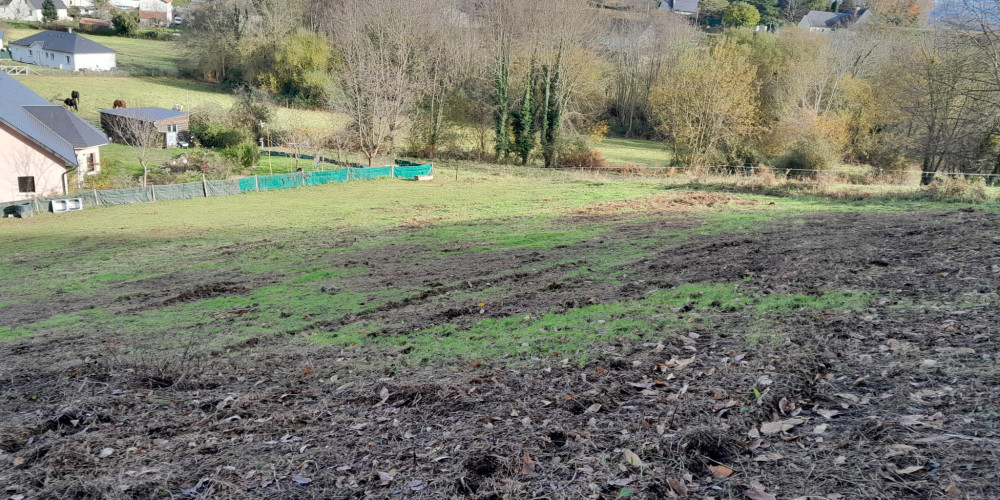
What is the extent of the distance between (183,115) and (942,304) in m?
65.1

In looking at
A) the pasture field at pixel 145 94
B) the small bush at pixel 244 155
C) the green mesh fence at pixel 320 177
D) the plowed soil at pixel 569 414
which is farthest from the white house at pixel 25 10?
the plowed soil at pixel 569 414

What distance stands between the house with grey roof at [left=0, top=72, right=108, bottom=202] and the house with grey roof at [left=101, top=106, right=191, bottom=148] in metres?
9.53

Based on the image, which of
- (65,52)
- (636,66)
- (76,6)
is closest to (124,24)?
(65,52)

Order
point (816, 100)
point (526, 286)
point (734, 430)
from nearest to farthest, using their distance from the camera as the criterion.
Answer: point (734, 430) → point (526, 286) → point (816, 100)

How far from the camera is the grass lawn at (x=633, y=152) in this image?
2438 inches

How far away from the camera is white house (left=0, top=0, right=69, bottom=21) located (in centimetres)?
11056

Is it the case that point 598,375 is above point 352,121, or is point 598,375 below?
below

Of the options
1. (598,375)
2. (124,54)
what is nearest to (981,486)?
(598,375)

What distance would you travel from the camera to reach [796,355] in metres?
8.02

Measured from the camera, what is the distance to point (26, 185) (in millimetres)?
38625

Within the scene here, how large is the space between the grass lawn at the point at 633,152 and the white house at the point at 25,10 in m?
101

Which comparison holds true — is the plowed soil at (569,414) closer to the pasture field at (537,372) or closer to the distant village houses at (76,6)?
the pasture field at (537,372)

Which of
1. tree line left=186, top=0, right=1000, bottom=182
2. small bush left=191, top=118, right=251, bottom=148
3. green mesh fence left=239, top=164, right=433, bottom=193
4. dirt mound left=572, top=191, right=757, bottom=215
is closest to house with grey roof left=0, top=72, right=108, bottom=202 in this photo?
green mesh fence left=239, top=164, right=433, bottom=193

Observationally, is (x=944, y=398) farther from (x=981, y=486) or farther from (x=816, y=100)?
(x=816, y=100)
